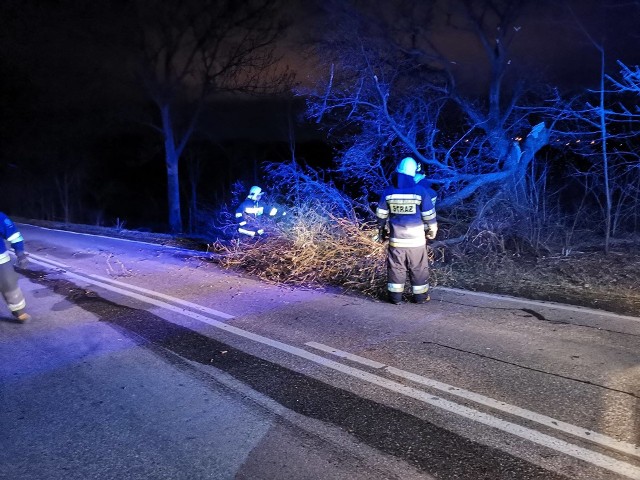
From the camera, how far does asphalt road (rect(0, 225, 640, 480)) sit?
2.96 metres

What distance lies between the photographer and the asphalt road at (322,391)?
2.96 m

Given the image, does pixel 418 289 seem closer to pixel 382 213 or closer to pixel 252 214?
pixel 382 213

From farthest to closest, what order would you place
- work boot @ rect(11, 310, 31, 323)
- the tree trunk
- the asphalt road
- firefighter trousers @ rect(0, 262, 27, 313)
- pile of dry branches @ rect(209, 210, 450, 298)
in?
the tree trunk < pile of dry branches @ rect(209, 210, 450, 298) < work boot @ rect(11, 310, 31, 323) < firefighter trousers @ rect(0, 262, 27, 313) < the asphalt road

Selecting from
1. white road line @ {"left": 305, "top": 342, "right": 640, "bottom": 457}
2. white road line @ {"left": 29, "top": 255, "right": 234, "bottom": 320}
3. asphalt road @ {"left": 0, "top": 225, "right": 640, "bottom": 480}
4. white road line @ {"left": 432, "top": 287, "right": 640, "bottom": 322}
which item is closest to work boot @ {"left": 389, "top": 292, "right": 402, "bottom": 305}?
asphalt road @ {"left": 0, "top": 225, "right": 640, "bottom": 480}

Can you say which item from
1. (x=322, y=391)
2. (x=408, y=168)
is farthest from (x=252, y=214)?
(x=322, y=391)

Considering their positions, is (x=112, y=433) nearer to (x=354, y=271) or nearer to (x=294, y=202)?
(x=354, y=271)

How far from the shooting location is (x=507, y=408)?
3502 mm

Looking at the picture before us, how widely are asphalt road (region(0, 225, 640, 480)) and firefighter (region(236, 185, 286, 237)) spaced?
2.97m

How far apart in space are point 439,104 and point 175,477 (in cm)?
949

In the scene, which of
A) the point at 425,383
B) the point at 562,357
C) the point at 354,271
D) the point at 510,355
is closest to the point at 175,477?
the point at 425,383

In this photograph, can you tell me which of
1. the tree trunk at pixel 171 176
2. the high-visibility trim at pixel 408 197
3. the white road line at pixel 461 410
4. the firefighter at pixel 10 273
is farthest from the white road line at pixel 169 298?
the tree trunk at pixel 171 176

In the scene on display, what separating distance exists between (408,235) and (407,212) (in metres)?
0.29

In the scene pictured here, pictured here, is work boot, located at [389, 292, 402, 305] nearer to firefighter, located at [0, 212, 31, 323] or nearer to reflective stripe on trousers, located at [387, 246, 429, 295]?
reflective stripe on trousers, located at [387, 246, 429, 295]

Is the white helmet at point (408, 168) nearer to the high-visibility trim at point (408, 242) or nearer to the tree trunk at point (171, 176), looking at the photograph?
the high-visibility trim at point (408, 242)
